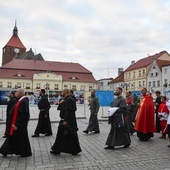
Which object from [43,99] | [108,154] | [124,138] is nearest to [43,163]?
[108,154]

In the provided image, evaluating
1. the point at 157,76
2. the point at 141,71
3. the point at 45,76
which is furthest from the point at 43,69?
the point at 157,76

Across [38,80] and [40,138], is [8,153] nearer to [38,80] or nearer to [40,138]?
[40,138]

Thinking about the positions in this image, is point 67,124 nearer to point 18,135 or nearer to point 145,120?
point 18,135

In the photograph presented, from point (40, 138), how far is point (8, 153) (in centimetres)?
307

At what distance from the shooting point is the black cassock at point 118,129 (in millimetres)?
7279

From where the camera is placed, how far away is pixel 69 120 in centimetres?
645

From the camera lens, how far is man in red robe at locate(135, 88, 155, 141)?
883 centimetres

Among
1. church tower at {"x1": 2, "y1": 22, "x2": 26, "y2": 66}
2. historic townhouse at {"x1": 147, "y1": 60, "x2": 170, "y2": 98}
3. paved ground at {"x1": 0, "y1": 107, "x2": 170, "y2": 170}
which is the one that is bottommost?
paved ground at {"x1": 0, "y1": 107, "x2": 170, "y2": 170}

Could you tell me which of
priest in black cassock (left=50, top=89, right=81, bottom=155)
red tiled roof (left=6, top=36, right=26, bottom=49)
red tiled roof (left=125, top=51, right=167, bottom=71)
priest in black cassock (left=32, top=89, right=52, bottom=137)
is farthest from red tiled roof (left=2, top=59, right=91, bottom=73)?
priest in black cassock (left=50, top=89, right=81, bottom=155)

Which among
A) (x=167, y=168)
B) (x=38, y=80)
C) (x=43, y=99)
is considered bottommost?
(x=167, y=168)

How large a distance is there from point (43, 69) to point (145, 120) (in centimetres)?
6698

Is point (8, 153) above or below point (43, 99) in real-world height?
below

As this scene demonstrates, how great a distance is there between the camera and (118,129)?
7.36 m

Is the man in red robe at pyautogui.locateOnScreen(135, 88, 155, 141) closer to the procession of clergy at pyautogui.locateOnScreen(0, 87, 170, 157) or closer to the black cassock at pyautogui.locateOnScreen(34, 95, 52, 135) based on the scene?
the procession of clergy at pyautogui.locateOnScreen(0, 87, 170, 157)
